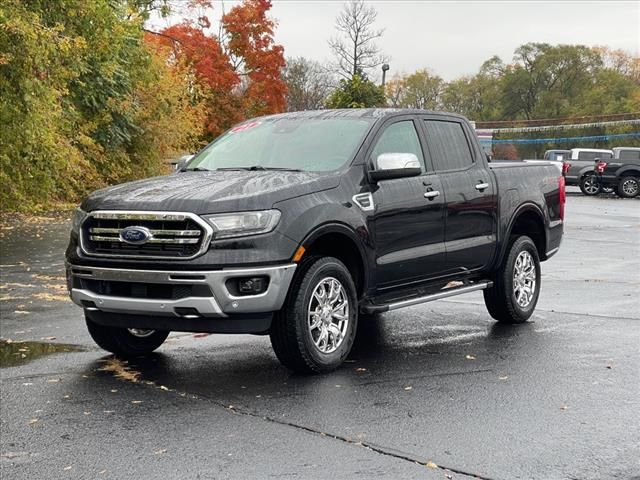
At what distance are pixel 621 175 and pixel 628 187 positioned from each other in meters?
0.55

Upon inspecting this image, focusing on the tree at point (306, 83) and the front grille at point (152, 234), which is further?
the tree at point (306, 83)

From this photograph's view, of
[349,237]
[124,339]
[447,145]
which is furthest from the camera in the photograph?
[447,145]

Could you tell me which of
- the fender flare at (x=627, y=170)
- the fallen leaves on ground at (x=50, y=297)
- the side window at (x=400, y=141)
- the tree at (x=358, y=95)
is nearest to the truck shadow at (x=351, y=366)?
the side window at (x=400, y=141)

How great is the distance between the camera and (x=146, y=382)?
6.91 meters

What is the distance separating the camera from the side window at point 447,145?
8.55 m

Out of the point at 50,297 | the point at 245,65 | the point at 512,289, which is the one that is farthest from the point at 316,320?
the point at 245,65

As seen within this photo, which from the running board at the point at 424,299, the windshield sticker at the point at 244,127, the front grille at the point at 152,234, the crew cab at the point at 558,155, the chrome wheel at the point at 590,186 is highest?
the windshield sticker at the point at 244,127

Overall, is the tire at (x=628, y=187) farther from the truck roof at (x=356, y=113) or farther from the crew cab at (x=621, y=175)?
the truck roof at (x=356, y=113)

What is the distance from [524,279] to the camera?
9445 mm

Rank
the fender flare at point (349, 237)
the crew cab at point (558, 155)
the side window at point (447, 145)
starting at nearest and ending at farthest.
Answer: the fender flare at point (349, 237)
the side window at point (447, 145)
the crew cab at point (558, 155)

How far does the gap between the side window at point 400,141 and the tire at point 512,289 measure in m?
1.54

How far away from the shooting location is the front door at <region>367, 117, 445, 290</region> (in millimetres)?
7582

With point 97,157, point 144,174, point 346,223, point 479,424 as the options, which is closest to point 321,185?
point 346,223

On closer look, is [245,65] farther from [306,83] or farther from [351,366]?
[351,366]
